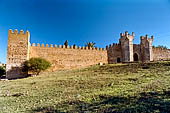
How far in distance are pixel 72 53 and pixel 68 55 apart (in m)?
0.79

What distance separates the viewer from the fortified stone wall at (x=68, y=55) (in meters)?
18.3

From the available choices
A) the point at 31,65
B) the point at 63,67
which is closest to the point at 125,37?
the point at 63,67

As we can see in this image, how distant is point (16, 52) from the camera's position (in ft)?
53.1

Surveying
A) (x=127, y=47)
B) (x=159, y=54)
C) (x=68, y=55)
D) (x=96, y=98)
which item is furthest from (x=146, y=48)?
(x=96, y=98)

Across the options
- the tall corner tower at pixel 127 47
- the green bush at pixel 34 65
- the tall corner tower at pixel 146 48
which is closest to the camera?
the green bush at pixel 34 65

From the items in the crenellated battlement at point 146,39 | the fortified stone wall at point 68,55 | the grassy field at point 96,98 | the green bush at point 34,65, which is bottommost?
the grassy field at point 96,98

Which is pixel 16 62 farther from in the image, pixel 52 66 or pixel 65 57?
pixel 65 57

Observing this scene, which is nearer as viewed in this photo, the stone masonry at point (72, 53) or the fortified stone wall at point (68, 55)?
the stone masonry at point (72, 53)

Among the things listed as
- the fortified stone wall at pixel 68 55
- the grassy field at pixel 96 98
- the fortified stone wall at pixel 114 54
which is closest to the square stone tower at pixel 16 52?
the fortified stone wall at pixel 68 55

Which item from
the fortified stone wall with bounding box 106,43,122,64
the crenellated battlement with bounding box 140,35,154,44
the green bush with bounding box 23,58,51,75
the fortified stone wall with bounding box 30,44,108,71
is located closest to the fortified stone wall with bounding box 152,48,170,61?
the crenellated battlement with bounding box 140,35,154,44

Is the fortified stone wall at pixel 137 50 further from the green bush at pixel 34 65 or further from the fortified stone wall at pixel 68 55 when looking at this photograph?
the green bush at pixel 34 65

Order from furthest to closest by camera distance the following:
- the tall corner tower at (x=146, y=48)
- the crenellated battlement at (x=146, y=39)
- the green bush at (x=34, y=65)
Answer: the crenellated battlement at (x=146, y=39) < the tall corner tower at (x=146, y=48) < the green bush at (x=34, y=65)

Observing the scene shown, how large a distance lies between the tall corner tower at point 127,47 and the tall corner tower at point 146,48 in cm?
282

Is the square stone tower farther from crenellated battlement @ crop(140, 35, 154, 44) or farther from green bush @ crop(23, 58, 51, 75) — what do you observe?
crenellated battlement @ crop(140, 35, 154, 44)
